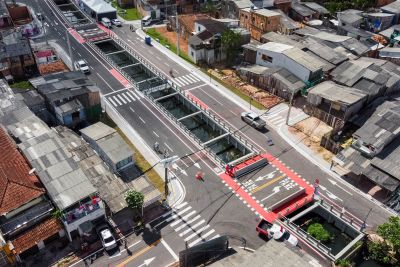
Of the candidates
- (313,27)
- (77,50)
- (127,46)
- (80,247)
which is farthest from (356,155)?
(77,50)

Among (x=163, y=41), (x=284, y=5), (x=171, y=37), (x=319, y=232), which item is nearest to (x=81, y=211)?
(x=319, y=232)

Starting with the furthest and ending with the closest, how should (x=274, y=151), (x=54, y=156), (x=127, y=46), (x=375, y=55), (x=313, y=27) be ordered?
(x=313, y=27) < (x=127, y=46) < (x=375, y=55) < (x=274, y=151) < (x=54, y=156)

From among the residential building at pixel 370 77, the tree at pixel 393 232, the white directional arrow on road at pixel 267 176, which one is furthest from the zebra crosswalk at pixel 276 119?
the tree at pixel 393 232

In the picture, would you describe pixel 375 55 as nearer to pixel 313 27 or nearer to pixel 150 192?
pixel 313 27

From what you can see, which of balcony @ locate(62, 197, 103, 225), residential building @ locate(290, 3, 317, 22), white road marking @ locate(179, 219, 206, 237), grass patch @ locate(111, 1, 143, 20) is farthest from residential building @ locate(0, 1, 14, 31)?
residential building @ locate(290, 3, 317, 22)

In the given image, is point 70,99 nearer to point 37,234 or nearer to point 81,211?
point 81,211

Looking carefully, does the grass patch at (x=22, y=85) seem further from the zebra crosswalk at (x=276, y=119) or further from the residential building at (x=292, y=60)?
the residential building at (x=292, y=60)
